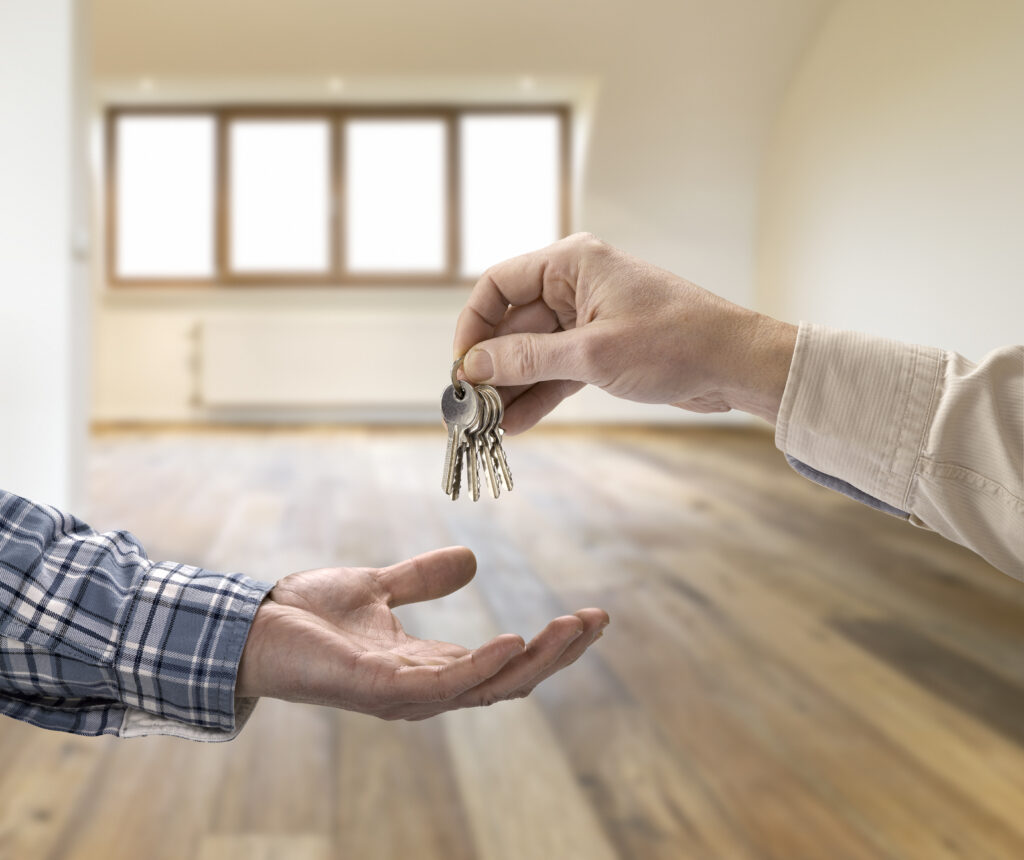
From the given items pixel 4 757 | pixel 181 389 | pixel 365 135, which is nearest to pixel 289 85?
pixel 365 135

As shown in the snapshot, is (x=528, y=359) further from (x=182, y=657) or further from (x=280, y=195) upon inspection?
(x=280, y=195)

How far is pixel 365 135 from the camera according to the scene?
758 cm

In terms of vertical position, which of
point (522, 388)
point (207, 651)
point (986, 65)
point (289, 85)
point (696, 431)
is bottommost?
point (696, 431)

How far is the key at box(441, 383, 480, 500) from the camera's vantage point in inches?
42.7

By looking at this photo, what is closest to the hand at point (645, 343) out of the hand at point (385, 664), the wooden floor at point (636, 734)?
the hand at point (385, 664)

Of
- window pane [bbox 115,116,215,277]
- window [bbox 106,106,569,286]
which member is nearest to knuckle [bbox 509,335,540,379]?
window [bbox 106,106,569,286]

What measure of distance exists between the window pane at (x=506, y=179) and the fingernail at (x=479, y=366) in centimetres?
666

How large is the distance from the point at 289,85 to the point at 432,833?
21.3 ft

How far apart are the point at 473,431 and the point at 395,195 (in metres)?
6.85

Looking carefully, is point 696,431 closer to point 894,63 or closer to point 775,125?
point 775,125

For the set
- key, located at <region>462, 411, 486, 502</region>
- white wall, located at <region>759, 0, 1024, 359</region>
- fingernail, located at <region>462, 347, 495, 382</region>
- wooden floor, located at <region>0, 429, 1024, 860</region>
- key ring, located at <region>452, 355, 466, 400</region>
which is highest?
white wall, located at <region>759, 0, 1024, 359</region>

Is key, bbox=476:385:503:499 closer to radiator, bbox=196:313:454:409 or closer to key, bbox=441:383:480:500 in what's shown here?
key, bbox=441:383:480:500

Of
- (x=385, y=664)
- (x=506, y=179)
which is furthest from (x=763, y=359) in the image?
(x=506, y=179)

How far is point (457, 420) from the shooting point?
1.10 m
